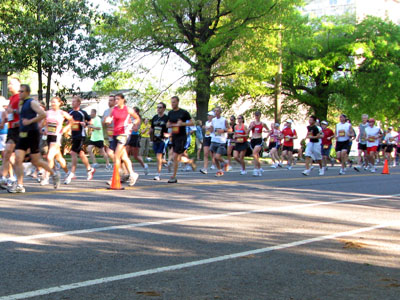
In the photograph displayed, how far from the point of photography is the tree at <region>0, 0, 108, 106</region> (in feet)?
91.1

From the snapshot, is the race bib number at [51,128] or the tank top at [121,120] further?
the race bib number at [51,128]

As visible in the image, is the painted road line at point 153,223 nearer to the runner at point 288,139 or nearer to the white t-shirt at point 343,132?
Result: the white t-shirt at point 343,132

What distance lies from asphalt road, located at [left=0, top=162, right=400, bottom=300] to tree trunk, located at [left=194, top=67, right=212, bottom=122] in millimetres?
18024

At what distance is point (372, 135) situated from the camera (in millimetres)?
23500

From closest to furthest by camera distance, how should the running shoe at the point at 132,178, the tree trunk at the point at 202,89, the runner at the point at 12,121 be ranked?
1. the runner at the point at 12,121
2. the running shoe at the point at 132,178
3. the tree trunk at the point at 202,89

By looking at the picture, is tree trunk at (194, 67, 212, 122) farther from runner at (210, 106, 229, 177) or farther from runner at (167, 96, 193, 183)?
runner at (167, 96, 193, 183)

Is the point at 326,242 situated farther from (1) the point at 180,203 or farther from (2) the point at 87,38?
(2) the point at 87,38

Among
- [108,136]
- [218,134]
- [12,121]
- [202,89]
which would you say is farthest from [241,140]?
[202,89]

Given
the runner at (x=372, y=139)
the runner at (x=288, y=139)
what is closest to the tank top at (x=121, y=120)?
the runner at (x=288, y=139)

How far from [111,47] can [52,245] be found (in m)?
23.8

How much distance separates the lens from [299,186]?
48.0 feet

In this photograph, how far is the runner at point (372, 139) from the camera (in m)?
23.3

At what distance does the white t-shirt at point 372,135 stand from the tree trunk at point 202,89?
8.43 meters

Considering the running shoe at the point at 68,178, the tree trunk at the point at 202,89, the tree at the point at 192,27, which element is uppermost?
the tree at the point at 192,27
